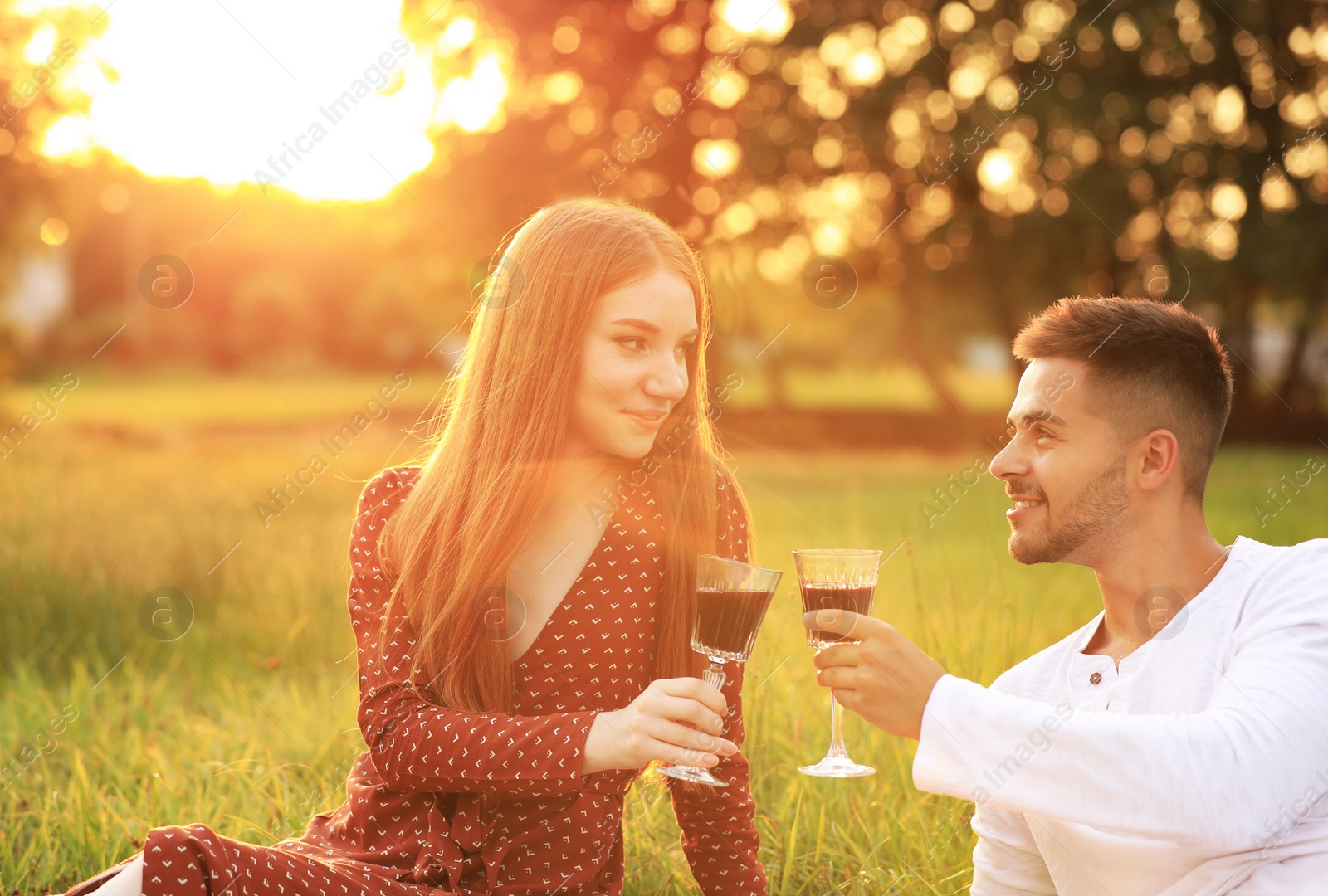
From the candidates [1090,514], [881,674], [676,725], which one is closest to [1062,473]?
[1090,514]

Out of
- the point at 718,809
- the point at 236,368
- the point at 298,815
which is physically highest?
the point at 236,368

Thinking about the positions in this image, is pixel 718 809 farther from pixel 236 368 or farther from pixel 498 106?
pixel 236 368

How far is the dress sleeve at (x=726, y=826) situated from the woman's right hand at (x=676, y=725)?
713mm

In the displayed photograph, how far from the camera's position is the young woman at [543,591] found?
8.20 ft

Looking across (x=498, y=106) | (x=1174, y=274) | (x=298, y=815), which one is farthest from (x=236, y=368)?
(x=298, y=815)

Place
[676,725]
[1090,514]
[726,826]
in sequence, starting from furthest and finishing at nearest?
[726,826]
[1090,514]
[676,725]

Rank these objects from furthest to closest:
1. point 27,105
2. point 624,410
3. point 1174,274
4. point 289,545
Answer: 1. point 1174,274
2. point 27,105
3. point 289,545
4. point 624,410

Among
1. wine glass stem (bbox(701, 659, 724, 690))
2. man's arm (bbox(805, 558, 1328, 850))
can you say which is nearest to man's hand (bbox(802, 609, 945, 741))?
man's arm (bbox(805, 558, 1328, 850))

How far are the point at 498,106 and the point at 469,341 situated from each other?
16.5m

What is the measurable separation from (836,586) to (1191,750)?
759mm

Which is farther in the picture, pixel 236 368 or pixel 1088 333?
pixel 236 368

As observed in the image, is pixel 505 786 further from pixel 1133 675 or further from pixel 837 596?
pixel 1133 675

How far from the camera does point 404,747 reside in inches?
98.0

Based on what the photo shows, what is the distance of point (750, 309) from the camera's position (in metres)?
25.3
